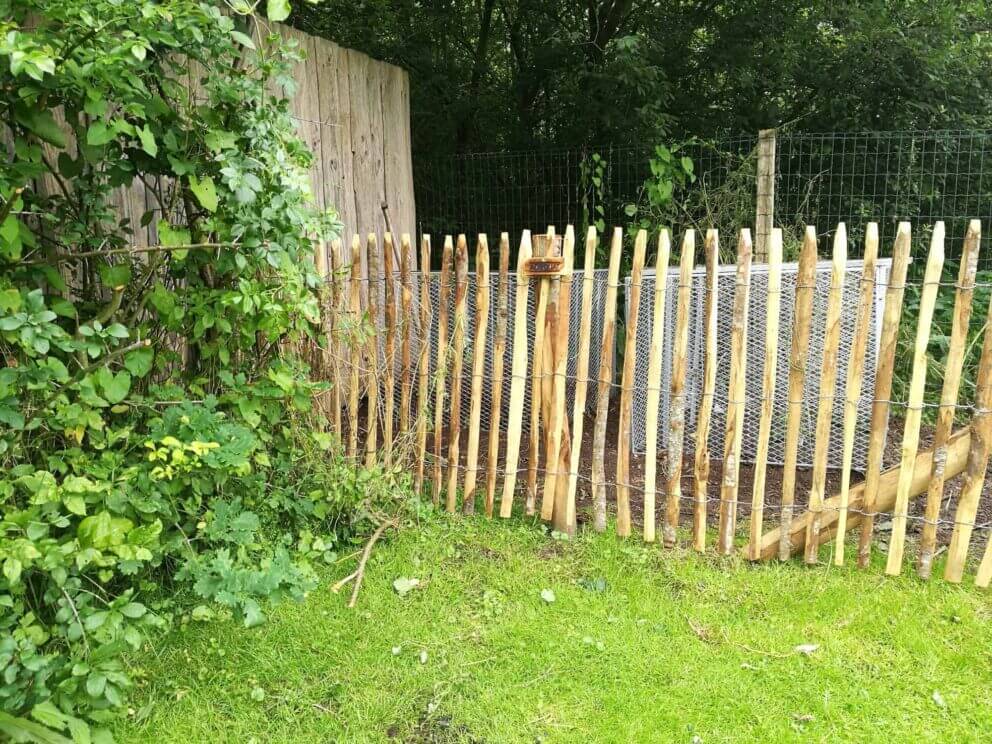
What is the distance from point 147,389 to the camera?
3.05 meters

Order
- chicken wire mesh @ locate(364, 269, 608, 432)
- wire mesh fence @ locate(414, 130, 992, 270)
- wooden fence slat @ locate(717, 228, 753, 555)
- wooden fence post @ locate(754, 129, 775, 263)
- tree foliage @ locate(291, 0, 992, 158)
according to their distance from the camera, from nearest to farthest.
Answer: wooden fence slat @ locate(717, 228, 753, 555) < chicken wire mesh @ locate(364, 269, 608, 432) < wooden fence post @ locate(754, 129, 775, 263) < wire mesh fence @ locate(414, 130, 992, 270) < tree foliage @ locate(291, 0, 992, 158)

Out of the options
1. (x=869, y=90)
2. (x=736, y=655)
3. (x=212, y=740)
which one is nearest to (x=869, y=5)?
(x=869, y=90)

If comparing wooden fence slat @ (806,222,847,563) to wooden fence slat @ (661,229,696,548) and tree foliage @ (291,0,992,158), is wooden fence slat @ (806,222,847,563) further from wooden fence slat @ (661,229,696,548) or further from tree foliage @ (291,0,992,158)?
tree foliage @ (291,0,992,158)

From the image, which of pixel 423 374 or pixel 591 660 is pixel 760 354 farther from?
pixel 591 660

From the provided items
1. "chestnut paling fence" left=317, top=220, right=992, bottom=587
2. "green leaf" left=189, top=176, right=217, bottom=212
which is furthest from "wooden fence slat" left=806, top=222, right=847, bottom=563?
"green leaf" left=189, top=176, right=217, bottom=212

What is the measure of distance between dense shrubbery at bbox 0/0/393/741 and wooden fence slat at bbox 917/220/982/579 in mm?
2477

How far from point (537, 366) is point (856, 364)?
1.37m

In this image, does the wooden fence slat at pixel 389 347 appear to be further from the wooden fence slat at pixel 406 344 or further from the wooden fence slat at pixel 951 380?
the wooden fence slat at pixel 951 380

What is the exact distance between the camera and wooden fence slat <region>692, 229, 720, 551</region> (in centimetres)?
323

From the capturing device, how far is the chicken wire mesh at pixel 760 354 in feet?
14.1

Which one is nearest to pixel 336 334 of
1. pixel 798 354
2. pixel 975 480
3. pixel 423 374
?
pixel 423 374

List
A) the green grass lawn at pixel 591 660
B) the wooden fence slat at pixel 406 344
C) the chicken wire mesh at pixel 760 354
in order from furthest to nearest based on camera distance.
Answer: the chicken wire mesh at pixel 760 354
the wooden fence slat at pixel 406 344
the green grass lawn at pixel 591 660

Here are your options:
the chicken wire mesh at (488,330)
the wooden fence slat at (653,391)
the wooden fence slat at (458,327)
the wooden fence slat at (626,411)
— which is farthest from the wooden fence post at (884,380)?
the wooden fence slat at (458,327)

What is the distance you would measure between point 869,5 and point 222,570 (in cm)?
742
